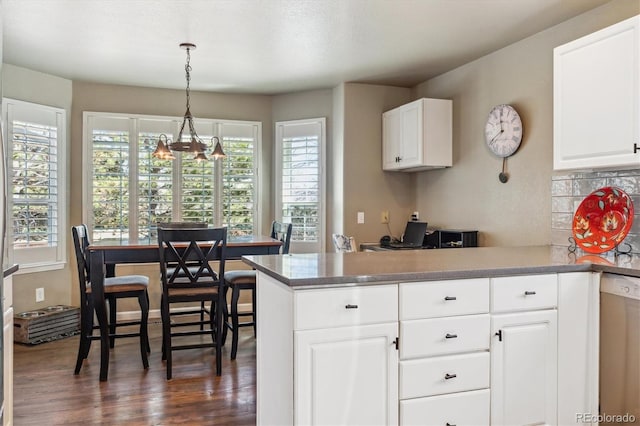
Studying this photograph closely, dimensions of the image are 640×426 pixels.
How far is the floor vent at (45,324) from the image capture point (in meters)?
4.04

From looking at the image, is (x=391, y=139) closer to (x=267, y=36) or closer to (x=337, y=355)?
(x=267, y=36)

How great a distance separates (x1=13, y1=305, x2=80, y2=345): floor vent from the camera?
404cm

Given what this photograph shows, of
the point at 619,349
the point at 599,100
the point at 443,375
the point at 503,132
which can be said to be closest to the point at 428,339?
the point at 443,375

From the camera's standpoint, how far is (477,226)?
4.00 m

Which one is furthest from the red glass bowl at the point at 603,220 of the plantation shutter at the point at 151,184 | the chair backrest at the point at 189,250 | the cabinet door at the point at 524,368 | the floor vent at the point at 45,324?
the floor vent at the point at 45,324

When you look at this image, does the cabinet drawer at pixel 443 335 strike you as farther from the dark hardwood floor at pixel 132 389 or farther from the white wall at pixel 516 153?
the white wall at pixel 516 153

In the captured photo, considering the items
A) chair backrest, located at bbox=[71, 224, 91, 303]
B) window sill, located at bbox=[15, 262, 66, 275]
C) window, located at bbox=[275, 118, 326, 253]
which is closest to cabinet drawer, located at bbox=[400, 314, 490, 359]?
chair backrest, located at bbox=[71, 224, 91, 303]

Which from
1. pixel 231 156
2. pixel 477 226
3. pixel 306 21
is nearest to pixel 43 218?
pixel 231 156

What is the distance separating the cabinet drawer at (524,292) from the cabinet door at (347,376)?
533 mm

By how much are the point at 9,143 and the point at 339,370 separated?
384 cm

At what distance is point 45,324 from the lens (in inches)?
164

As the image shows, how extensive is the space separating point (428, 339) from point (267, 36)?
2.45 meters

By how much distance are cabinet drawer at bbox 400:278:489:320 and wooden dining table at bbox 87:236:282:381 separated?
1.93 meters

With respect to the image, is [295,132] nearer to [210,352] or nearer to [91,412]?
[210,352]
